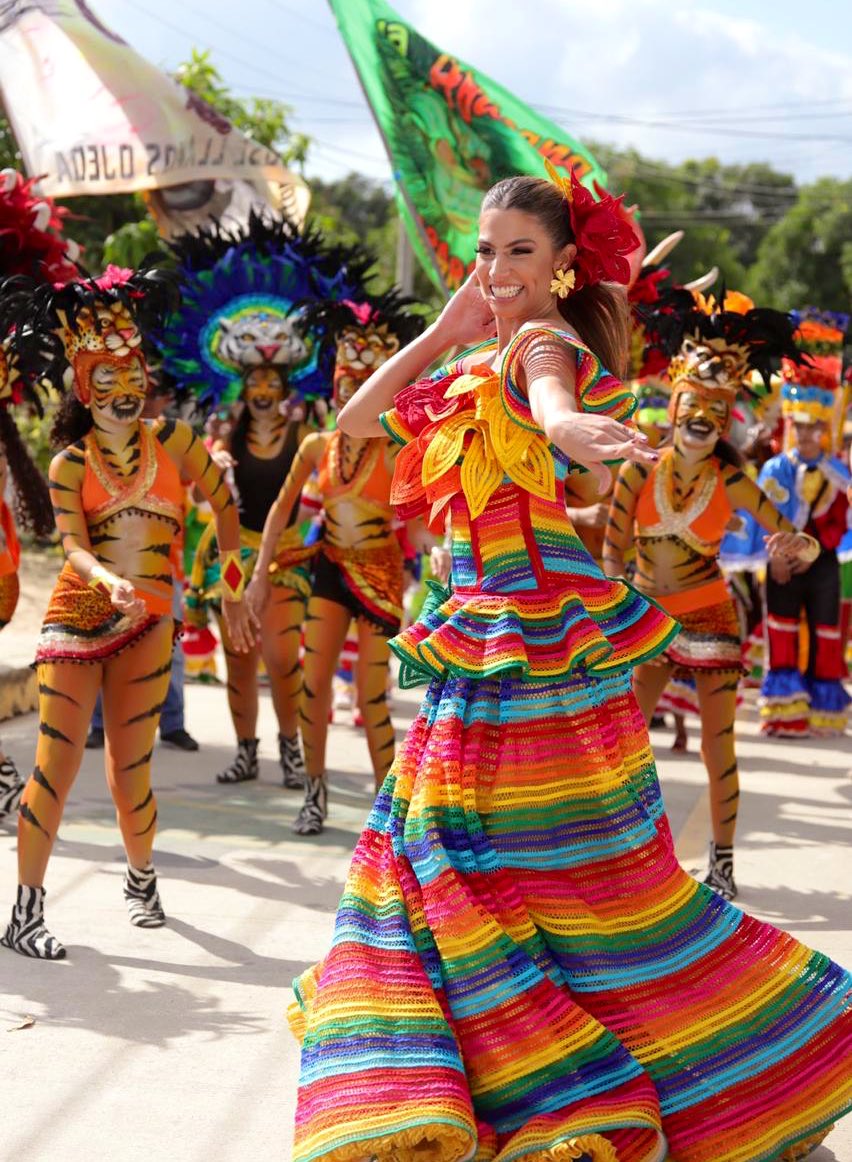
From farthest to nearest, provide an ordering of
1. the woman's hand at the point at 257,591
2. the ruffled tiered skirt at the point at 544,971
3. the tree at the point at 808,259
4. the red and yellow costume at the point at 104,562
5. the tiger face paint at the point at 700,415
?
the tree at the point at 808,259, the woman's hand at the point at 257,591, the tiger face paint at the point at 700,415, the red and yellow costume at the point at 104,562, the ruffled tiered skirt at the point at 544,971

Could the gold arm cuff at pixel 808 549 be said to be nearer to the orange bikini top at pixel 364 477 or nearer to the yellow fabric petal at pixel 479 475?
the orange bikini top at pixel 364 477

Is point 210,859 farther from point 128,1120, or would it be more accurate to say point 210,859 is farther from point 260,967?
point 128,1120

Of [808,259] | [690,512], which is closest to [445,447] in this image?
[690,512]

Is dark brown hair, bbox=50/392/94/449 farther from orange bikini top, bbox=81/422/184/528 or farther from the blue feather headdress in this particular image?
the blue feather headdress

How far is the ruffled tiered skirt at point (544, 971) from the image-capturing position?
325 centimetres

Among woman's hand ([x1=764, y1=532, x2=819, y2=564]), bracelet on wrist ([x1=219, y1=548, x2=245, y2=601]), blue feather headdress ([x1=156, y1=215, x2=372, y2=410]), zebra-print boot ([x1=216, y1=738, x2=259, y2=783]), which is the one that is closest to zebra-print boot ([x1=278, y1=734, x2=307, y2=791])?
zebra-print boot ([x1=216, y1=738, x2=259, y2=783])

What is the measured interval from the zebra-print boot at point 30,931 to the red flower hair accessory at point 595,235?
2.62 metres

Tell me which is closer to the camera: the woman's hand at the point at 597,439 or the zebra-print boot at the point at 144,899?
the woman's hand at the point at 597,439

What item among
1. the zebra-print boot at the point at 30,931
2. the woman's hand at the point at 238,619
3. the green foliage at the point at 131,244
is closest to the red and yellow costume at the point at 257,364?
the woman's hand at the point at 238,619

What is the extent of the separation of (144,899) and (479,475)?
2.38m

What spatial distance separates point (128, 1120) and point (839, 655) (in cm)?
726

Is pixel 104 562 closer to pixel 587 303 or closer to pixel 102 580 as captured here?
pixel 102 580

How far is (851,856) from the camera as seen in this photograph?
6.69 m

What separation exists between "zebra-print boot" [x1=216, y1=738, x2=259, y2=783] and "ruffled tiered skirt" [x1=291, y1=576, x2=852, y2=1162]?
13.6ft
